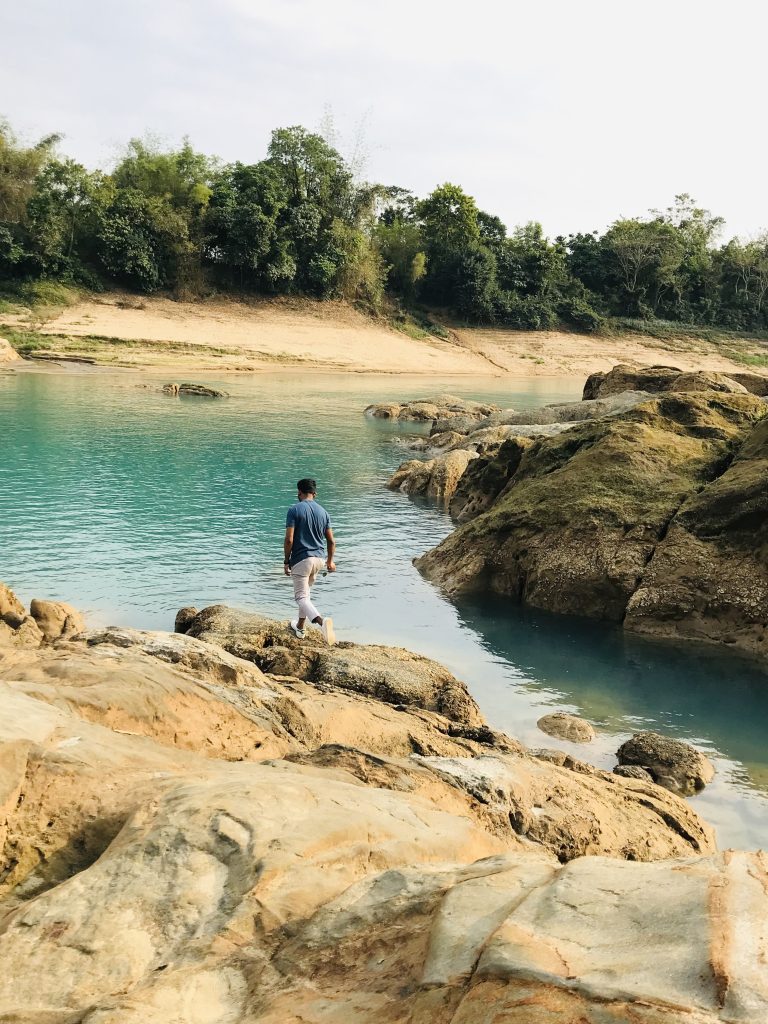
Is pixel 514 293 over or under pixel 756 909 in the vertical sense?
over

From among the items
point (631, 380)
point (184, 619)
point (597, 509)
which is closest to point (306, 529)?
point (184, 619)

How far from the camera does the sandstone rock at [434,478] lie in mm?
20016

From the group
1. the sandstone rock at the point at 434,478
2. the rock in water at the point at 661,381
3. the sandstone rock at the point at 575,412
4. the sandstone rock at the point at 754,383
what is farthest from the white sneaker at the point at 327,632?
the sandstone rock at the point at 754,383

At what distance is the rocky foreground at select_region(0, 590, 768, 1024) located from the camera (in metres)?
2.45

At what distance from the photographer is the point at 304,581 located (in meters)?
10.2

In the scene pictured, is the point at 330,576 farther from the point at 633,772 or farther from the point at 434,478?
the point at 434,478

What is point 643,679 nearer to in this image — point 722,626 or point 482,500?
point 722,626

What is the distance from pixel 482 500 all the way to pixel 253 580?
5.44 metres

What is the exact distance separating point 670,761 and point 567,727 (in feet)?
3.52

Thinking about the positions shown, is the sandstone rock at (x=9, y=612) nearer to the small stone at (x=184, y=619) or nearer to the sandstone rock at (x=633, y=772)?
the small stone at (x=184, y=619)

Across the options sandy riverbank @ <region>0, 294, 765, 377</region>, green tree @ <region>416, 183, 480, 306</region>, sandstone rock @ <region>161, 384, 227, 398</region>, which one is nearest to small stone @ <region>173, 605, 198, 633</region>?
sandstone rock @ <region>161, 384, 227, 398</region>

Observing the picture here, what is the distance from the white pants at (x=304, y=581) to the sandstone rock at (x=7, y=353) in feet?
112

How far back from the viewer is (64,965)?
9.64ft

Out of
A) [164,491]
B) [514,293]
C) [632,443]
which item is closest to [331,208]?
[514,293]
